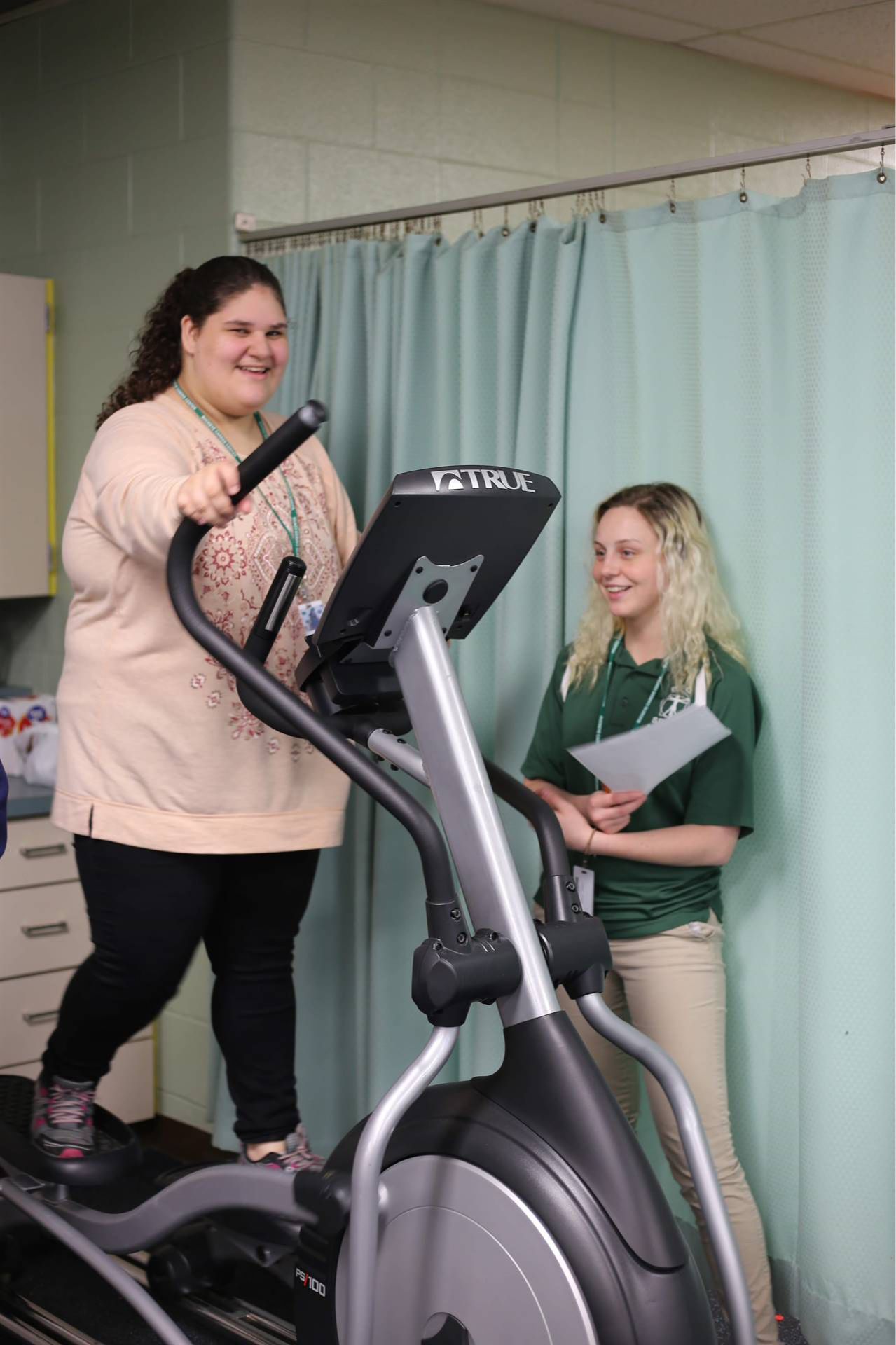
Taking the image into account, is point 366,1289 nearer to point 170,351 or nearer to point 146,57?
point 170,351

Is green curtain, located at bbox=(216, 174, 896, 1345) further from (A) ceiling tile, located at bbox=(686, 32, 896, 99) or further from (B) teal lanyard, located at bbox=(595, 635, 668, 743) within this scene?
(A) ceiling tile, located at bbox=(686, 32, 896, 99)

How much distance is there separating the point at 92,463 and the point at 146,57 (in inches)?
55.0

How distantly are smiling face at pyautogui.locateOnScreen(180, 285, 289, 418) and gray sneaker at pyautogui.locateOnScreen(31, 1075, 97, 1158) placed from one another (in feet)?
4.03

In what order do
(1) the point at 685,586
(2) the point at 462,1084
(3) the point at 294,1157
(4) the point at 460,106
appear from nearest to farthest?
1. (2) the point at 462,1084
2. (1) the point at 685,586
3. (3) the point at 294,1157
4. (4) the point at 460,106

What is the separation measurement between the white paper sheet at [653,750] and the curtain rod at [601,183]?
2.80 ft

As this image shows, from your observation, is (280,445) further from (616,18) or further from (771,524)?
(616,18)

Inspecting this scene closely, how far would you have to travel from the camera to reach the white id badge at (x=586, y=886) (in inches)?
89.0

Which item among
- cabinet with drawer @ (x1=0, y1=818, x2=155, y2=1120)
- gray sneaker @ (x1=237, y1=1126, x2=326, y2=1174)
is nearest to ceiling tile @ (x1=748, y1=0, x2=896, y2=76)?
cabinet with drawer @ (x1=0, y1=818, x2=155, y2=1120)

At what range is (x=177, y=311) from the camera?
2.46 meters

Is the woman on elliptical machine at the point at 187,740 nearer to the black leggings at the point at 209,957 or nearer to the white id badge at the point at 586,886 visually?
the black leggings at the point at 209,957

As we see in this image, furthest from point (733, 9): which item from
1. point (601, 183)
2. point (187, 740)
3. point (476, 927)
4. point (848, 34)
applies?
point (476, 927)

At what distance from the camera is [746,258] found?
2.26m

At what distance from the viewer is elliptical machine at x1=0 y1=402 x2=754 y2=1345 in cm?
162

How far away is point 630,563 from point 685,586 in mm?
97
